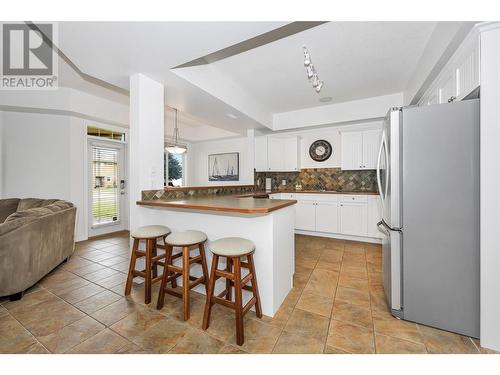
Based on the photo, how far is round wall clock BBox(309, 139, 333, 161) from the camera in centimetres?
484

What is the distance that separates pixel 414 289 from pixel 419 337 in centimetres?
33

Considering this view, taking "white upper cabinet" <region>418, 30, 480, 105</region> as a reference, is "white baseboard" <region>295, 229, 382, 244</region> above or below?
below

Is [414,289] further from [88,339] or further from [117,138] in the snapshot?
[117,138]

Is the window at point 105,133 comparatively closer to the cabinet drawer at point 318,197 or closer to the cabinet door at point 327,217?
the cabinet drawer at point 318,197

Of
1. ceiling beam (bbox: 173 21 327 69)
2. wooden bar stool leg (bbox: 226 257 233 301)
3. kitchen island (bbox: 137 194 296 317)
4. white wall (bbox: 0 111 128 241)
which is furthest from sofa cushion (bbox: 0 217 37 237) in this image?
ceiling beam (bbox: 173 21 327 69)

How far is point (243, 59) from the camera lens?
2.70 meters

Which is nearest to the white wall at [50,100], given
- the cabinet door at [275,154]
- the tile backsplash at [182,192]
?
the tile backsplash at [182,192]

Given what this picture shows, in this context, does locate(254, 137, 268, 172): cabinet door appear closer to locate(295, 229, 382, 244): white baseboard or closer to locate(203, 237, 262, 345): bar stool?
locate(295, 229, 382, 244): white baseboard

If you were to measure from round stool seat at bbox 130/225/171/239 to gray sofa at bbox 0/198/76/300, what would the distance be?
112 centimetres

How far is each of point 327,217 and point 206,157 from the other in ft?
13.4

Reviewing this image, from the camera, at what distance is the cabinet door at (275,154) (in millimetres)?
5031

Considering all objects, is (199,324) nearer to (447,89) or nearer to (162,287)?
(162,287)

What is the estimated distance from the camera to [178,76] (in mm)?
2498
